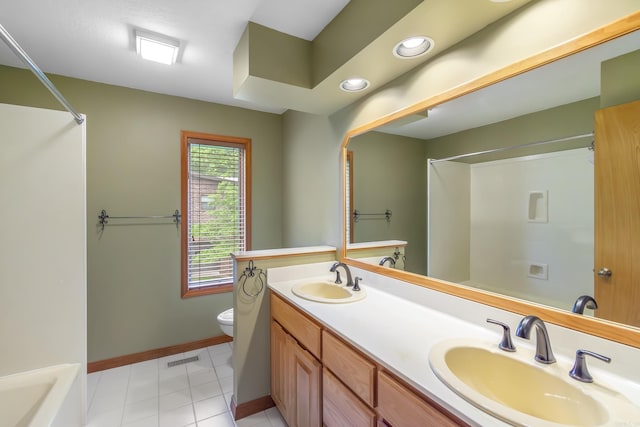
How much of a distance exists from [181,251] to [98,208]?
787 mm

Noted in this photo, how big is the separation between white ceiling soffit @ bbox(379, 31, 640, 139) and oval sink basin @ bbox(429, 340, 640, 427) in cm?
93

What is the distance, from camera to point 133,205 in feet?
8.52

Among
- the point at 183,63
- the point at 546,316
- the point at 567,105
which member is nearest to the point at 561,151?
the point at 567,105

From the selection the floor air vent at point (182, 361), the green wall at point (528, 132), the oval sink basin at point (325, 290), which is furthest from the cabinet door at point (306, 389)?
the floor air vent at point (182, 361)

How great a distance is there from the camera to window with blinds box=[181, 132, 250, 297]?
9.37ft

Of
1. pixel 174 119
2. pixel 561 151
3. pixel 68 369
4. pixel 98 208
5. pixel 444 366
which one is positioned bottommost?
pixel 68 369

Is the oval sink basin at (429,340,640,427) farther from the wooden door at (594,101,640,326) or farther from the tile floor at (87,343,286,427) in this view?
the tile floor at (87,343,286,427)

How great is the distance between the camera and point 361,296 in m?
1.64

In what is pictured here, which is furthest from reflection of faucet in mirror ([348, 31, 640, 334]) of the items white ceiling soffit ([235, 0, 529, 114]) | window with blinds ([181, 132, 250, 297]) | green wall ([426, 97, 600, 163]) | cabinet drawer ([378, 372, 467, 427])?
window with blinds ([181, 132, 250, 297])

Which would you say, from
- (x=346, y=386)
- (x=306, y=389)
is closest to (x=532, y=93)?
(x=346, y=386)

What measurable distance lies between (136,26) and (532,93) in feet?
7.24

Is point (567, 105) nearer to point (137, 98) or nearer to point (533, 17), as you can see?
point (533, 17)

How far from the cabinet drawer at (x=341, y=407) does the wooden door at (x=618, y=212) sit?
886 mm

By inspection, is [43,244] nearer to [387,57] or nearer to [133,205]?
[133,205]
